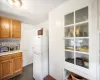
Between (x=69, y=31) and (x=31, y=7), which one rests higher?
(x=31, y=7)

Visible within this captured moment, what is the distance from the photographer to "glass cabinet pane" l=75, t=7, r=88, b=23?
1.35 m

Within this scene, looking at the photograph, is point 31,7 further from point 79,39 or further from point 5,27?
point 79,39

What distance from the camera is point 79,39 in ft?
4.88

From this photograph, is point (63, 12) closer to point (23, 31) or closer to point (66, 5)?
point (66, 5)

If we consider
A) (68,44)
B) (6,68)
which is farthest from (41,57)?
(6,68)

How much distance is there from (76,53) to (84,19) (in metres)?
0.72

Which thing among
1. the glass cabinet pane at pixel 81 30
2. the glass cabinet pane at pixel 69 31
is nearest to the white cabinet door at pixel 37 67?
the glass cabinet pane at pixel 69 31

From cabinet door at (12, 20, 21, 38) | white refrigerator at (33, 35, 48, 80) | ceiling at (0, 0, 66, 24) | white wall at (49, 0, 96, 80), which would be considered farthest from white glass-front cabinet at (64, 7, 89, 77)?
cabinet door at (12, 20, 21, 38)

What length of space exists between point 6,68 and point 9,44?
1.01 metres

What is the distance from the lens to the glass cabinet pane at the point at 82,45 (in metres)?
1.36

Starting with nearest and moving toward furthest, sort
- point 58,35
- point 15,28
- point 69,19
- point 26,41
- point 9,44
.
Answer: point 69,19, point 58,35, point 15,28, point 9,44, point 26,41

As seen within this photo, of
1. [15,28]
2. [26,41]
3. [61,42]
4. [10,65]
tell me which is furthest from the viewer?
[26,41]

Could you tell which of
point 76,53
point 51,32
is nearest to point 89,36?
point 76,53

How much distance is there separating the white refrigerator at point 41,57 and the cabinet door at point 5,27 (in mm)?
1137
